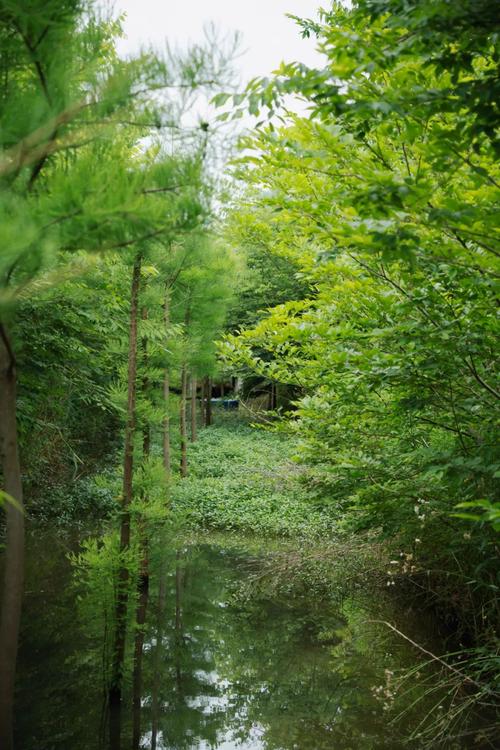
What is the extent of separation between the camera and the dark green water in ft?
16.4

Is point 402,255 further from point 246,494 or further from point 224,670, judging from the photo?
point 246,494

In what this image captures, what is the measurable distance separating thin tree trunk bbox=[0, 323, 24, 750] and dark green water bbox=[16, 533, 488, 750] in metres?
1.24

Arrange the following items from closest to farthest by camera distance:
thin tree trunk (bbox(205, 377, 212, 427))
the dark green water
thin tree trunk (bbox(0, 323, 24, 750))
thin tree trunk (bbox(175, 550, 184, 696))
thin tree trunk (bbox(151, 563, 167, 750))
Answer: thin tree trunk (bbox(0, 323, 24, 750)), the dark green water, thin tree trunk (bbox(151, 563, 167, 750)), thin tree trunk (bbox(175, 550, 184, 696)), thin tree trunk (bbox(205, 377, 212, 427))

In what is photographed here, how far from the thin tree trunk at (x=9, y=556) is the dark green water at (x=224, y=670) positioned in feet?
4.06

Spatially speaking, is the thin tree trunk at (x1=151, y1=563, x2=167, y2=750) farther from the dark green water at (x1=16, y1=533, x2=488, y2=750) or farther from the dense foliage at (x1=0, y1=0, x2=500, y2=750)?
the dense foliage at (x1=0, y1=0, x2=500, y2=750)

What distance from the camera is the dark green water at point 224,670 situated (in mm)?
4992

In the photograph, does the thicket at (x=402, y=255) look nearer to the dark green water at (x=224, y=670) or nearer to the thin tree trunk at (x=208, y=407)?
the dark green water at (x=224, y=670)

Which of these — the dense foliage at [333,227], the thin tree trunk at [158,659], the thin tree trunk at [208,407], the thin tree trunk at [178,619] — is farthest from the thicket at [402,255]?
the thin tree trunk at [208,407]

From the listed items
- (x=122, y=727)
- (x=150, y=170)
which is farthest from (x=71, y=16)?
(x=122, y=727)

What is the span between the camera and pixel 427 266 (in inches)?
141

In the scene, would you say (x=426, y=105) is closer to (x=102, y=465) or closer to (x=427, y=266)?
(x=427, y=266)

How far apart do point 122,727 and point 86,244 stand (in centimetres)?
395

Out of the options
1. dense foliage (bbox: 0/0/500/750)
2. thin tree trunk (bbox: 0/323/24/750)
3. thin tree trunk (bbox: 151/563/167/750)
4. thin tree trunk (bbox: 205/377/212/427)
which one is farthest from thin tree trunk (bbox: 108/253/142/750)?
thin tree trunk (bbox: 205/377/212/427)

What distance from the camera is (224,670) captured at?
6.34 meters
